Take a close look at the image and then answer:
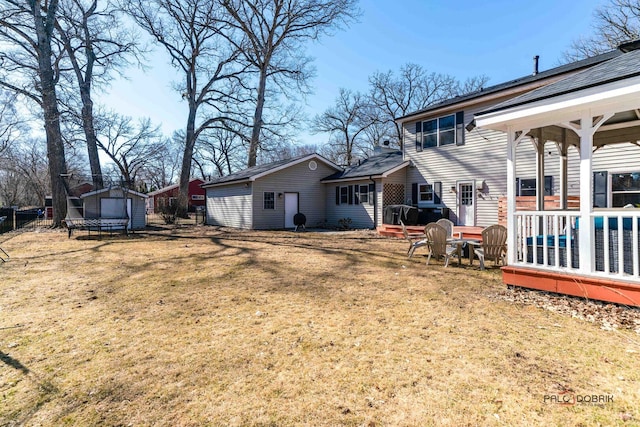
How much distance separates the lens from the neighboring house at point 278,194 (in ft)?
58.3

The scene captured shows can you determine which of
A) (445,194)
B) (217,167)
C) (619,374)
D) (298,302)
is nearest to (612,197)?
(445,194)

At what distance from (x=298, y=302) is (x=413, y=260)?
4.15m

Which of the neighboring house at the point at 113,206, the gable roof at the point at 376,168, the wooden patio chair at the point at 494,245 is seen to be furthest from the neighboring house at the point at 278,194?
the wooden patio chair at the point at 494,245

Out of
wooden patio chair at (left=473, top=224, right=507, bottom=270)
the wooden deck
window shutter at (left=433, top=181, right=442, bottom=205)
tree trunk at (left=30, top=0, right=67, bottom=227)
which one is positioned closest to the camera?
the wooden deck

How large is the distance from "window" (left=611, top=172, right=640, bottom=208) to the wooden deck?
7.20 m

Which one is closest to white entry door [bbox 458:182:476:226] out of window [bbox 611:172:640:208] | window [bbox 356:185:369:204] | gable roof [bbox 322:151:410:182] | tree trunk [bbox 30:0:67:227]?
gable roof [bbox 322:151:410:182]

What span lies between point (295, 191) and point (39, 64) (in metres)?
15.2

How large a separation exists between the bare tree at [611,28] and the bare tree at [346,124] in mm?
18843

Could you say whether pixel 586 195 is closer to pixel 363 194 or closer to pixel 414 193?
pixel 414 193

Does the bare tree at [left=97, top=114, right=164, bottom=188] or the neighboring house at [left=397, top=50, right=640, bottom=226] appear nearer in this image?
A: the neighboring house at [left=397, top=50, right=640, bottom=226]

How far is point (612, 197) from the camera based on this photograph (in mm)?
9656

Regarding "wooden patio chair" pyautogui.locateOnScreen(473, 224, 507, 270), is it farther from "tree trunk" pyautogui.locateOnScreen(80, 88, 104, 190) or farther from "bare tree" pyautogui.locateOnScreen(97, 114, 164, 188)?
"bare tree" pyautogui.locateOnScreen(97, 114, 164, 188)

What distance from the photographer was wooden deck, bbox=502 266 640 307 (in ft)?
13.3

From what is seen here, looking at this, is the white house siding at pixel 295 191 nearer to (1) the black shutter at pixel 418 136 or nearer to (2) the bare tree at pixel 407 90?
(1) the black shutter at pixel 418 136
